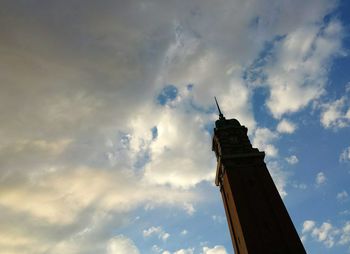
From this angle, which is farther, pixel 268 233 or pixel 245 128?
pixel 245 128

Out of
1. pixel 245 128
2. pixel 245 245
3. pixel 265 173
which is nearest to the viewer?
pixel 245 245

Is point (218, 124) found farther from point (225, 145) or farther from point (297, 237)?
point (297, 237)

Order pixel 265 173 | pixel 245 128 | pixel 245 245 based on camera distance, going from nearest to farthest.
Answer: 1. pixel 245 245
2. pixel 265 173
3. pixel 245 128

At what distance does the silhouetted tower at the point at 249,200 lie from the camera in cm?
3094

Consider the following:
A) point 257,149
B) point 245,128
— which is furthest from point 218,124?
point 257,149

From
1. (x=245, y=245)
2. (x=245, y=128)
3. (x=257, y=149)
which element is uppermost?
(x=245, y=128)

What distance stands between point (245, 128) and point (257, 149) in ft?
14.8

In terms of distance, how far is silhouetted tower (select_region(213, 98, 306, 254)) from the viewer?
3094cm

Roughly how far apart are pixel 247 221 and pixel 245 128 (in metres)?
13.7

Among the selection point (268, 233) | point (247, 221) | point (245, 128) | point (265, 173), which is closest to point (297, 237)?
point (268, 233)

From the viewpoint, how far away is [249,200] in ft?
112

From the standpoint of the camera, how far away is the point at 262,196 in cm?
3456

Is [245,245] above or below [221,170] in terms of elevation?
below

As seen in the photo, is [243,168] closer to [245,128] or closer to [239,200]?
[239,200]
